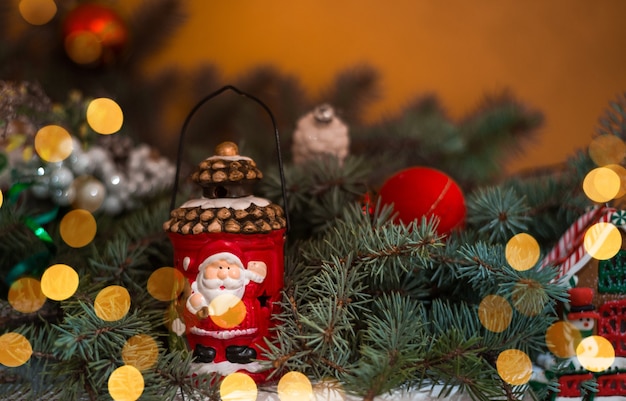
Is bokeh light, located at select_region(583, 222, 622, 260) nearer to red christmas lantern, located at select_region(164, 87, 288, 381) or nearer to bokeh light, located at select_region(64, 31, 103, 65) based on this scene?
red christmas lantern, located at select_region(164, 87, 288, 381)

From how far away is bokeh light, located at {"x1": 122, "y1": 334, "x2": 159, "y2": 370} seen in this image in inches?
21.6

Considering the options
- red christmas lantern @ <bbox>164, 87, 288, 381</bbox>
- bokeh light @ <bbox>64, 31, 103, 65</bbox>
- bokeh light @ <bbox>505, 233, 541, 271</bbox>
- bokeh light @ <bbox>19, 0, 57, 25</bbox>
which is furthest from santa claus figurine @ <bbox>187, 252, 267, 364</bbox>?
bokeh light @ <bbox>19, 0, 57, 25</bbox>

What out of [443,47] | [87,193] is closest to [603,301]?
[87,193]

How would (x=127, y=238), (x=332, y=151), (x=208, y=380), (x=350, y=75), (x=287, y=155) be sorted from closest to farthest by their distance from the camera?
(x=208, y=380)
(x=127, y=238)
(x=332, y=151)
(x=287, y=155)
(x=350, y=75)

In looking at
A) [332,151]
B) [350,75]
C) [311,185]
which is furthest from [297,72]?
[311,185]

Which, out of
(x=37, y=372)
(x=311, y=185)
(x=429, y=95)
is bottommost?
(x=37, y=372)

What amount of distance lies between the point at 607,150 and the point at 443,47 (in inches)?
26.9

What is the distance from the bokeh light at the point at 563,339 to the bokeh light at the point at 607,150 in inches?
8.6

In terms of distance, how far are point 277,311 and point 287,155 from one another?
20.9 inches

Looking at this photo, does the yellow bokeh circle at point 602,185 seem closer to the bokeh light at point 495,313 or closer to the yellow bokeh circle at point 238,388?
the bokeh light at point 495,313

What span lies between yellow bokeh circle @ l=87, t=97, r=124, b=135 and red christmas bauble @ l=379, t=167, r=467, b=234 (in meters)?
0.48

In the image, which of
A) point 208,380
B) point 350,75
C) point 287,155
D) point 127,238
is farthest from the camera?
point 350,75

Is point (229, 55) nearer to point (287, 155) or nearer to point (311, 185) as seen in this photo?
point (287, 155)

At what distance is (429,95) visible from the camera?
1274mm
